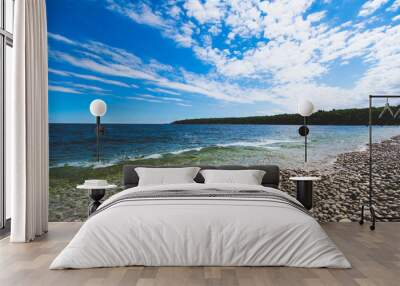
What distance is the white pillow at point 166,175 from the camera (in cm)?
599

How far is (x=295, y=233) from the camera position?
3.90 m

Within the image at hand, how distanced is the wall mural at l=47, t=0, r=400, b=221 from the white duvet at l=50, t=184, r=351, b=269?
2.91 meters

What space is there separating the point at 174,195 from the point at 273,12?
3.63m

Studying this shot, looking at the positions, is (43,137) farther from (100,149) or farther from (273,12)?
(273,12)

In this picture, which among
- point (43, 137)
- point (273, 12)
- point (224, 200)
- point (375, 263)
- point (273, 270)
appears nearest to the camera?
point (273, 270)

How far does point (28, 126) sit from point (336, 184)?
441cm

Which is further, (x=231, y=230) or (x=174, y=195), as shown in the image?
(x=174, y=195)

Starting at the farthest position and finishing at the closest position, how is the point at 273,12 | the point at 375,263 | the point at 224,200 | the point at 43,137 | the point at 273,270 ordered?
the point at 273,12, the point at 43,137, the point at 224,200, the point at 375,263, the point at 273,270

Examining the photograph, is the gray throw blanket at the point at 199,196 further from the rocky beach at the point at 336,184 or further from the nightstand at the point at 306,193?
the rocky beach at the point at 336,184

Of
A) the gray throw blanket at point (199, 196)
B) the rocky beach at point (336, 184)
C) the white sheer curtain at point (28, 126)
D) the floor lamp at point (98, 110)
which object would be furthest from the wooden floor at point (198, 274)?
the floor lamp at point (98, 110)

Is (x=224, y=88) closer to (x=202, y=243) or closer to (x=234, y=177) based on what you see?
(x=234, y=177)

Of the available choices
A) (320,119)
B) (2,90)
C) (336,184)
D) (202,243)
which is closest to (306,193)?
(336,184)

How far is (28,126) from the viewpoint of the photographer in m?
5.02

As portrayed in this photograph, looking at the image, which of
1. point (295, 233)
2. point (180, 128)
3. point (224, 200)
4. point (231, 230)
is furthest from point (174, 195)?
point (180, 128)
